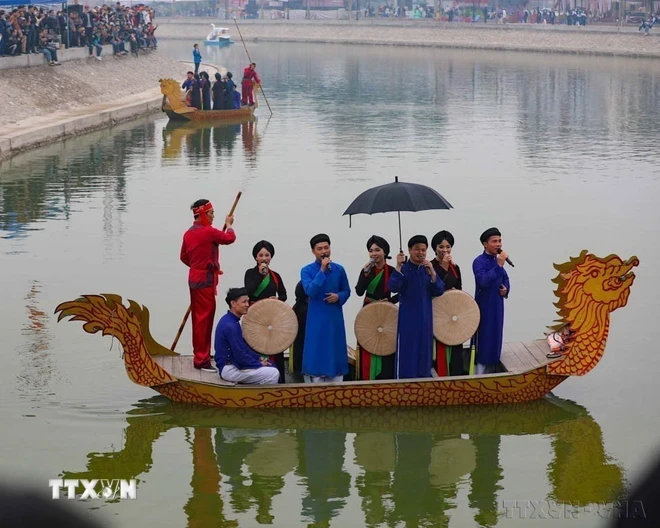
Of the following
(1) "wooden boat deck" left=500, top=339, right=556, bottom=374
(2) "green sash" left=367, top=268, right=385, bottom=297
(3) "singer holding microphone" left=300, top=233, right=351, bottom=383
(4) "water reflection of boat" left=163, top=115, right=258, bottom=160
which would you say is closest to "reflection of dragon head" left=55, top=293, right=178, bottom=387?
(3) "singer holding microphone" left=300, top=233, right=351, bottom=383

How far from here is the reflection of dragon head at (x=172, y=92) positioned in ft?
93.2

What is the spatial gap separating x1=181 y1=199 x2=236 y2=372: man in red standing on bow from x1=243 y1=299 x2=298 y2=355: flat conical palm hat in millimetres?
559

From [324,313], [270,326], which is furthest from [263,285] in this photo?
[324,313]

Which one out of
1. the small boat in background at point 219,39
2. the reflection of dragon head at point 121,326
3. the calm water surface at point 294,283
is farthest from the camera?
the small boat in background at point 219,39

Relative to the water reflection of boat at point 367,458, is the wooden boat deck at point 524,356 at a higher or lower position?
higher

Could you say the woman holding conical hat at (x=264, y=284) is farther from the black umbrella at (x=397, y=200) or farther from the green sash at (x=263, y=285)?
the black umbrella at (x=397, y=200)

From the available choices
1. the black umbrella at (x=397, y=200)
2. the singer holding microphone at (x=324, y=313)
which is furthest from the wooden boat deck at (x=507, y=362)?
the black umbrella at (x=397, y=200)

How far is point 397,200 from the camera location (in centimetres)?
888

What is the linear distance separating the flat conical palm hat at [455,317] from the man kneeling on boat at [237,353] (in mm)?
1257

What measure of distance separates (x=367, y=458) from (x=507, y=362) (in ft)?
5.13

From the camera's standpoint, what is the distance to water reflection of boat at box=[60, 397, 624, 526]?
7504 millimetres

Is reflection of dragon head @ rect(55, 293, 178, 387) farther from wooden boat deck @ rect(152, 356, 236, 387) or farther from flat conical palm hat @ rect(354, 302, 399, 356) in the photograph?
flat conical palm hat @ rect(354, 302, 399, 356)

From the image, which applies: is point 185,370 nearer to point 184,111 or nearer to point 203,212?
point 203,212

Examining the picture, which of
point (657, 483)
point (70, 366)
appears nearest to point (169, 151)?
point (70, 366)
